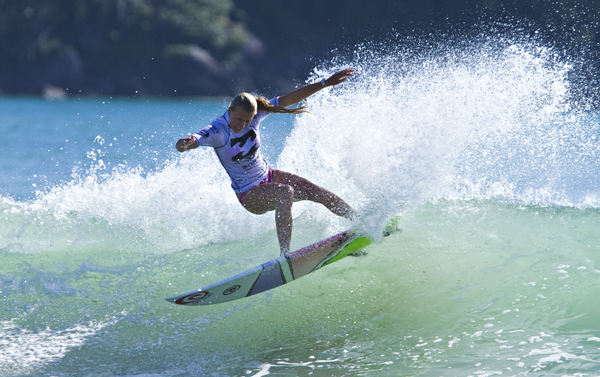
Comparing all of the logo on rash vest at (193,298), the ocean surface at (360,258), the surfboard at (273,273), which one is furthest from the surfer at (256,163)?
the logo on rash vest at (193,298)

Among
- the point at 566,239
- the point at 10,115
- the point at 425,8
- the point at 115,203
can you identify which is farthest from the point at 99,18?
the point at 566,239

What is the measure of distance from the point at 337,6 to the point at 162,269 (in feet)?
158

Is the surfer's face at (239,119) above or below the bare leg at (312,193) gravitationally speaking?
above

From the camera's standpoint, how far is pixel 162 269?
18.9 ft

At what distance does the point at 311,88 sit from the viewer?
204 inches

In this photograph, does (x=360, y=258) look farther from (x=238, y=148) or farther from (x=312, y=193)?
(x=238, y=148)

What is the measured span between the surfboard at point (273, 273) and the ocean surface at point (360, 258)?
0.82ft

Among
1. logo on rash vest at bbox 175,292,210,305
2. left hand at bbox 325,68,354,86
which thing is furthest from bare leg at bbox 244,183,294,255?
left hand at bbox 325,68,354,86

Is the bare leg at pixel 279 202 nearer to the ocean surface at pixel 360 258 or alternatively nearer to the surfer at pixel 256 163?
the surfer at pixel 256 163

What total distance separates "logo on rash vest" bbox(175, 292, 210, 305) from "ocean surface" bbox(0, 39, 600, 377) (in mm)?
279

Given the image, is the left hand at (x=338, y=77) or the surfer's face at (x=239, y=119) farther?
the left hand at (x=338, y=77)

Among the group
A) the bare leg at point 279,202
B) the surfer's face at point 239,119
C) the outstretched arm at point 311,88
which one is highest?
the outstretched arm at point 311,88

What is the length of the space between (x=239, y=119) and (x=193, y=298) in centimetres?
157

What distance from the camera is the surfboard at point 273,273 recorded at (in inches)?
183
